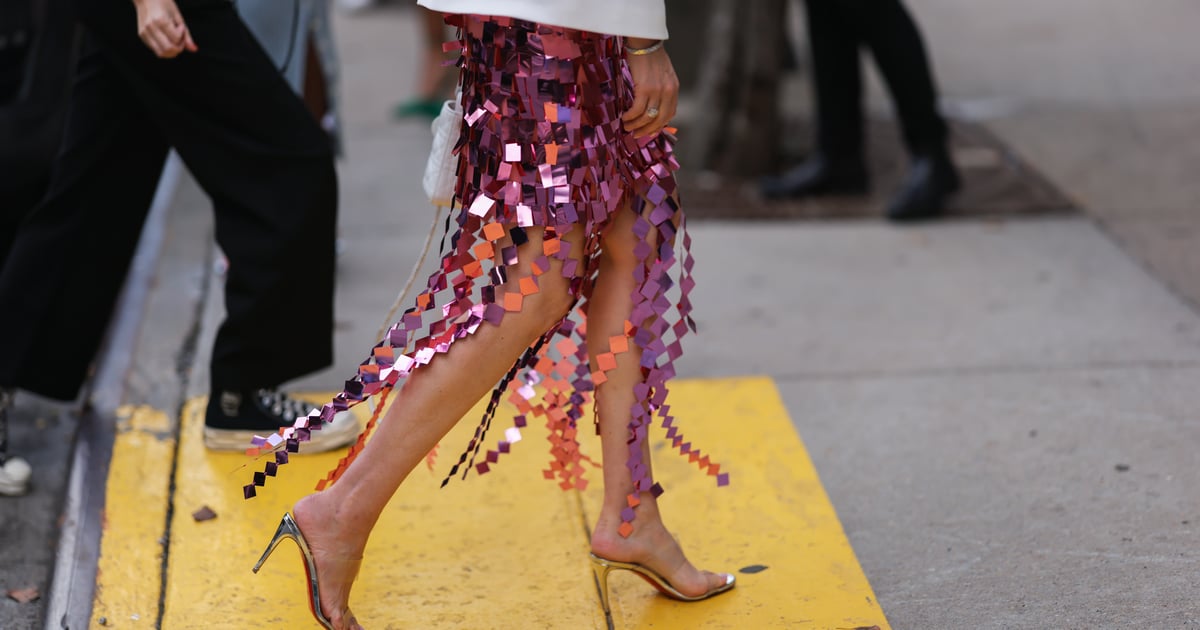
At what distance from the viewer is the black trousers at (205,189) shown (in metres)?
3.03

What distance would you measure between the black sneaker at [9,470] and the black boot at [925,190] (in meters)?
3.23

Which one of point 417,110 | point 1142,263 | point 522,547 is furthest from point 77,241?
point 417,110

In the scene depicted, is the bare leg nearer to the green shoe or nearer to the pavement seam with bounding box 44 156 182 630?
the pavement seam with bounding box 44 156 182 630

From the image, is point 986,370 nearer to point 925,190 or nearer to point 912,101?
point 925,190

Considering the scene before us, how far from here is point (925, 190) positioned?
512cm

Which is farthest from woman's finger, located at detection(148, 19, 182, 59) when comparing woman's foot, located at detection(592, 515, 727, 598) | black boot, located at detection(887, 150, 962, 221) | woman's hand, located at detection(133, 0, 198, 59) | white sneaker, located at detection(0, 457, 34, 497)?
black boot, located at detection(887, 150, 962, 221)

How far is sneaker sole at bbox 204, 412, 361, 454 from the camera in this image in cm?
336

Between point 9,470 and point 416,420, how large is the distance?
133 centimetres

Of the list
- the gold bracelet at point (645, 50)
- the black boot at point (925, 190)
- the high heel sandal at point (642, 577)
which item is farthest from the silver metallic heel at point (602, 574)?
the black boot at point (925, 190)

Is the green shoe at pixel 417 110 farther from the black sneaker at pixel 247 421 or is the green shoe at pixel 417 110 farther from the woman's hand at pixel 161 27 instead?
the woman's hand at pixel 161 27

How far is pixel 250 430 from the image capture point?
336cm

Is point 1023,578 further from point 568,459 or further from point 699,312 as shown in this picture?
point 699,312

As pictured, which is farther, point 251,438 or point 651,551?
point 251,438

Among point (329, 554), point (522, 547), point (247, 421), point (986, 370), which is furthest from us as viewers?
point (986, 370)
